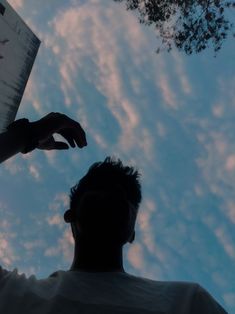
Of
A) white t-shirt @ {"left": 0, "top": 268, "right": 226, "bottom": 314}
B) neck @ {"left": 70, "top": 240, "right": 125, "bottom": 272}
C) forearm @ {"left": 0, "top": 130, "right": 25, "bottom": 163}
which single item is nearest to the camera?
white t-shirt @ {"left": 0, "top": 268, "right": 226, "bottom": 314}

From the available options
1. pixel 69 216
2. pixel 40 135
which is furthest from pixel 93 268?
pixel 40 135

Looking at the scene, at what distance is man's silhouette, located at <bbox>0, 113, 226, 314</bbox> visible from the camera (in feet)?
7.38

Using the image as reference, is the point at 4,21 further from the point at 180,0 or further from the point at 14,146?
the point at 14,146

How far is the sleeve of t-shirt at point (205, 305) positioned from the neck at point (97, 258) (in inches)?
25.6

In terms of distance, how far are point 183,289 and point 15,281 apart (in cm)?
96

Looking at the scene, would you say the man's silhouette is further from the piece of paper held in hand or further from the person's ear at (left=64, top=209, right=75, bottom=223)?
the piece of paper held in hand

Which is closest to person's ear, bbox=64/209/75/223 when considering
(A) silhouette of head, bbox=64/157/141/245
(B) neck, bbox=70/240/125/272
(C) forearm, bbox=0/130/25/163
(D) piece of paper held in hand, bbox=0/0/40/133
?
(A) silhouette of head, bbox=64/157/141/245

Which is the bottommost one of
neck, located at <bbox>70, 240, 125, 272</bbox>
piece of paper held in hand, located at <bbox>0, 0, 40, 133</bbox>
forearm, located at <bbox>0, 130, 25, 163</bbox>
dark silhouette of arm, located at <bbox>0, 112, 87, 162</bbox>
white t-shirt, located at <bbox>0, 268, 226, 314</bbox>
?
white t-shirt, located at <bbox>0, 268, 226, 314</bbox>

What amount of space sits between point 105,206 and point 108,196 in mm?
158

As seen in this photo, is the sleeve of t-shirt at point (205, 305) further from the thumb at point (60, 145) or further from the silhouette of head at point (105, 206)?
the thumb at point (60, 145)

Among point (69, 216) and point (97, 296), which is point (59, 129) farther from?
point (97, 296)

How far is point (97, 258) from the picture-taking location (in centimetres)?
284

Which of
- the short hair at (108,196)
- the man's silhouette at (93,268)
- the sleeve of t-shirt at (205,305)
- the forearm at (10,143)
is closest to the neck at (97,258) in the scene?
the man's silhouette at (93,268)

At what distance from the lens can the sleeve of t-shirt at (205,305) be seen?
2.28m
